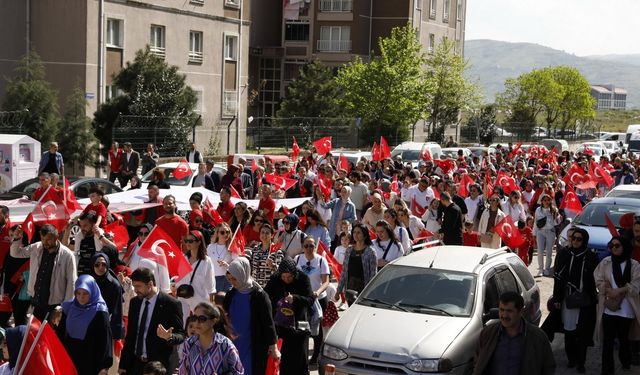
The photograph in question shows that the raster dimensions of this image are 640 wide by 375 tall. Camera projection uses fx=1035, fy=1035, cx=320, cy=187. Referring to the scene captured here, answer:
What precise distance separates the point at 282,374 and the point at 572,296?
3739 millimetres

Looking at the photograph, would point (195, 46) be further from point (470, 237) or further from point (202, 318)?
point (202, 318)

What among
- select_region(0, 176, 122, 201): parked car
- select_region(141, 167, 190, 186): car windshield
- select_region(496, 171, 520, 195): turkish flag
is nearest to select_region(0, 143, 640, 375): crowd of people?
select_region(0, 176, 122, 201): parked car

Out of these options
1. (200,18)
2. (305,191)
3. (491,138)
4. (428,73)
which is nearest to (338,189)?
(305,191)

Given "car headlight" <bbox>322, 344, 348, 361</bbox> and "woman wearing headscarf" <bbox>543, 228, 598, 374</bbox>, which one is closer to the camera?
"car headlight" <bbox>322, 344, 348, 361</bbox>

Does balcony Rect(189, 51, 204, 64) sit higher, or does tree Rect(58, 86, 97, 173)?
balcony Rect(189, 51, 204, 64)

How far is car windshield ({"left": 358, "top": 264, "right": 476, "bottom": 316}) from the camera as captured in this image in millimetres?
10414

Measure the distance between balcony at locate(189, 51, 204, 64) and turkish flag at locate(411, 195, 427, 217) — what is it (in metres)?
26.4

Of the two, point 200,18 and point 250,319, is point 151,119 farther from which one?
point 250,319

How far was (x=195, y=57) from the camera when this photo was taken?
44.9 meters

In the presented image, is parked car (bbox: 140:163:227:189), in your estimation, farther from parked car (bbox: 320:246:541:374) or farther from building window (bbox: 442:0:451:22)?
building window (bbox: 442:0:451:22)

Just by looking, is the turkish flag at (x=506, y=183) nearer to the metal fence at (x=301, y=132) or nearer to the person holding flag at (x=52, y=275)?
the person holding flag at (x=52, y=275)

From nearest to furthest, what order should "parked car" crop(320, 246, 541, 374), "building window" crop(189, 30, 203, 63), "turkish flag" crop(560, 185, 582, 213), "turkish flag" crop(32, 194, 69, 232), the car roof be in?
"parked car" crop(320, 246, 541, 374) < the car roof < "turkish flag" crop(32, 194, 69, 232) < "turkish flag" crop(560, 185, 582, 213) < "building window" crop(189, 30, 203, 63)

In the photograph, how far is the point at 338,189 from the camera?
18.0 m

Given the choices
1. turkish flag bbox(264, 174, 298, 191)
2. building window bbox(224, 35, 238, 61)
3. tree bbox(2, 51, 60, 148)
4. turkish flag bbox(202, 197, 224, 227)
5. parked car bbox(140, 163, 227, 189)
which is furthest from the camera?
building window bbox(224, 35, 238, 61)
